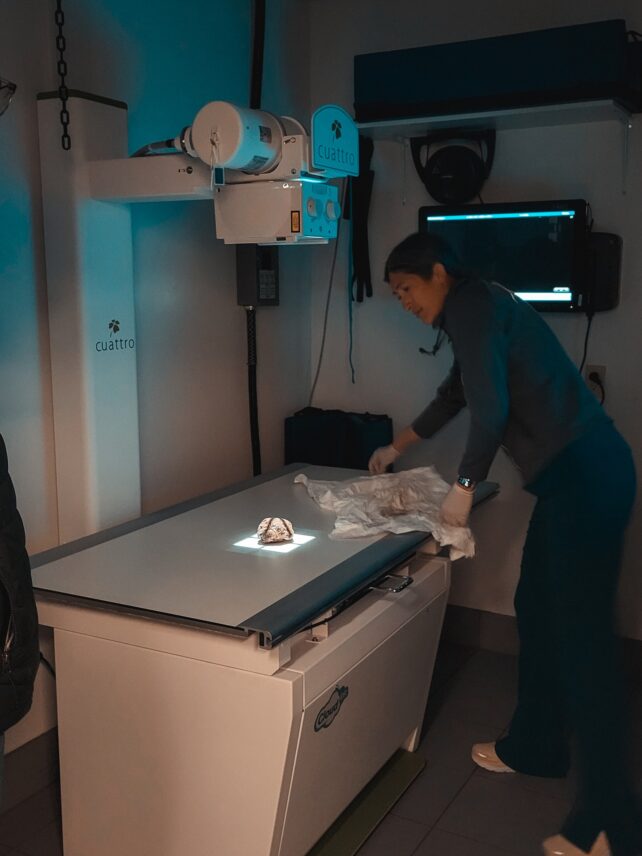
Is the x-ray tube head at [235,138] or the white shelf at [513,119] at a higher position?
the white shelf at [513,119]

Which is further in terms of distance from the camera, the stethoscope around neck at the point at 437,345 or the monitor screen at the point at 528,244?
the stethoscope around neck at the point at 437,345

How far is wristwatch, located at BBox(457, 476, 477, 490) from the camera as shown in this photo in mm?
2162

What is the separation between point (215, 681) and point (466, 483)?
0.76 meters

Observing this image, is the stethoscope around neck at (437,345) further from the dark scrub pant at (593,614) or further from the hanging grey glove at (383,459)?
the dark scrub pant at (593,614)

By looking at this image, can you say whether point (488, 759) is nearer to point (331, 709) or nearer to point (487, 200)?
point (331, 709)

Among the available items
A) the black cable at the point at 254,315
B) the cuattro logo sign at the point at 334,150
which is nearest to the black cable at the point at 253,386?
the black cable at the point at 254,315

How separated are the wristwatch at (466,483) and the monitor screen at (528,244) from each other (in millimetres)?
931

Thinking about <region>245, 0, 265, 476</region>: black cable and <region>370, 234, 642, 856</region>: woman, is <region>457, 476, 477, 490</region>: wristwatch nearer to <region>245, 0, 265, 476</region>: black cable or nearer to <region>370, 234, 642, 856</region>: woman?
<region>370, 234, 642, 856</region>: woman

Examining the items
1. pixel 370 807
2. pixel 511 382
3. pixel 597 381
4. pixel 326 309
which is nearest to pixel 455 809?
pixel 370 807

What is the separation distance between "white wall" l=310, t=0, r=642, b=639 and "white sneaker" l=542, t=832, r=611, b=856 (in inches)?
43.8

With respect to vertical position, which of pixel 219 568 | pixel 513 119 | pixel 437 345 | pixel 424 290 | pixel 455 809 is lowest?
pixel 455 809

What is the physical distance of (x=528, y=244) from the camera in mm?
3004

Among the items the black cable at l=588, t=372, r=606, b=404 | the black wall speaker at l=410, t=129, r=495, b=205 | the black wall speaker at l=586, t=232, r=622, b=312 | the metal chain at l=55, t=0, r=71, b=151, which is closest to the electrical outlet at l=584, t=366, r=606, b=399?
the black cable at l=588, t=372, r=606, b=404

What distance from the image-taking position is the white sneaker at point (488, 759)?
2539 mm
